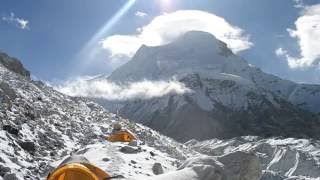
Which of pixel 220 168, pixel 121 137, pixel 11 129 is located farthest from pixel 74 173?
pixel 121 137

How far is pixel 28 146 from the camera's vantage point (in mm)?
41906

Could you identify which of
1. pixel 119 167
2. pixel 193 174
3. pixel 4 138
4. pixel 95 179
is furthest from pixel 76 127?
pixel 193 174

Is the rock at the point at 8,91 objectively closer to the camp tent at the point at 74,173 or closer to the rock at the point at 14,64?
the camp tent at the point at 74,173

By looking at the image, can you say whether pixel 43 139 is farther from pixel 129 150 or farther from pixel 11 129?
pixel 129 150

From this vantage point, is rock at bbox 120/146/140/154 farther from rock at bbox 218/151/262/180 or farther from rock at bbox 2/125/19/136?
rock at bbox 218/151/262/180

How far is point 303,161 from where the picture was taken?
193750mm

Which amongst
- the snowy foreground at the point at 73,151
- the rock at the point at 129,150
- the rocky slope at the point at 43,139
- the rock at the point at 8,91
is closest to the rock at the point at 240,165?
the snowy foreground at the point at 73,151

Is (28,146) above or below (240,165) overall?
above

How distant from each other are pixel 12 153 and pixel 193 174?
18.0 meters

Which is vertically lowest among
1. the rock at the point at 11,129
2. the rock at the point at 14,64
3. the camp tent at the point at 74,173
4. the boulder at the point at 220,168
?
the boulder at the point at 220,168

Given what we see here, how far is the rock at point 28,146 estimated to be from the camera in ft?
136

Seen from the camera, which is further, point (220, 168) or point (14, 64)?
point (14, 64)

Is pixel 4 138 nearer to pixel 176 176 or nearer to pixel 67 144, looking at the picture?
pixel 67 144

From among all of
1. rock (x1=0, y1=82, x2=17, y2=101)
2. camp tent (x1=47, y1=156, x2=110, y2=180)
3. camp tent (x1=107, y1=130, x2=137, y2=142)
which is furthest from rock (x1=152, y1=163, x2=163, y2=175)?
rock (x1=0, y1=82, x2=17, y2=101)
